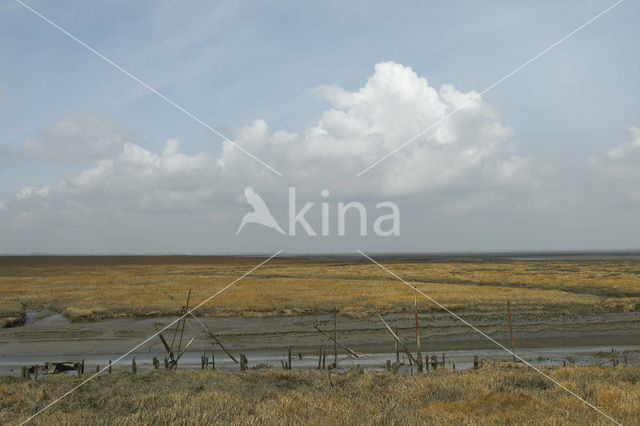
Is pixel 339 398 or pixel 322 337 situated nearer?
pixel 339 398

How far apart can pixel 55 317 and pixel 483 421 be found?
40.5 m

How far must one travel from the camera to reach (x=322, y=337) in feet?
104

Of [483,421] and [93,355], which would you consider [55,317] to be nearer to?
[93,355]

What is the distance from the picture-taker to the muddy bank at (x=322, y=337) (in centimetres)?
2703

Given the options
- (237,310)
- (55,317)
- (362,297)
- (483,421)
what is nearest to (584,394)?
(483,421)

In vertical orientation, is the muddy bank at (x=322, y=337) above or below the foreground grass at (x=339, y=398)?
below

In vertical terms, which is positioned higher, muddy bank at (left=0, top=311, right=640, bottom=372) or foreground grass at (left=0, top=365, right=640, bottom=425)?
foreground grass at (left=0, top=365, right=640, bottom=425)

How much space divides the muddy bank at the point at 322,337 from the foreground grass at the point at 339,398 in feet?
22.1

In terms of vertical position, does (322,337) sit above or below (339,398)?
below

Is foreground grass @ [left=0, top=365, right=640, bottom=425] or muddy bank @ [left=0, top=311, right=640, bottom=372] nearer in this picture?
foreground grass @ [left=0, top=365, right=640, bottom=425]

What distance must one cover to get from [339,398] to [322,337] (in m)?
17.6

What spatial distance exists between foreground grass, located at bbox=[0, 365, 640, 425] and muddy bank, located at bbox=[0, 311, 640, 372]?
6723 millimetres

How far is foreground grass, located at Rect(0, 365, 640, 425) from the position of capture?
38.4 ft

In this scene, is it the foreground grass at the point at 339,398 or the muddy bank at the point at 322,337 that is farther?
the muddy bank at the point at 322,337
